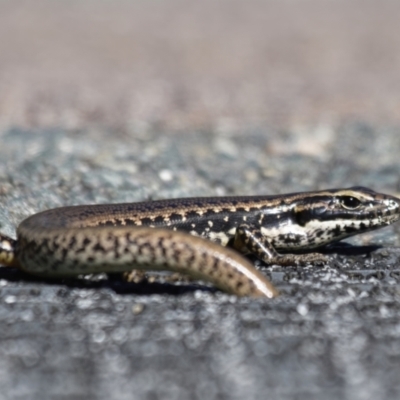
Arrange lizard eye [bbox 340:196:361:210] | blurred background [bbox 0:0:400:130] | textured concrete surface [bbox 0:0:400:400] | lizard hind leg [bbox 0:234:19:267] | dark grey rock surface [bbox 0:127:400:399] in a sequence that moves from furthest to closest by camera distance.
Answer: blurred background [bbox 0:0:400:130] < lizard eye [bbox 340:196:361:210] < lizard hind leg [bbox 0:234:19:267] < textured concrete surface [bbox 0:0:400:400] < dark grey rock surface [bbox 0:127:400:399]

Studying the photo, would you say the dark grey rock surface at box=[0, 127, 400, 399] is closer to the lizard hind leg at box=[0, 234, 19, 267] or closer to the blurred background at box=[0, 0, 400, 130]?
the lizard hind leg at box=[0, 234, 19, 267]

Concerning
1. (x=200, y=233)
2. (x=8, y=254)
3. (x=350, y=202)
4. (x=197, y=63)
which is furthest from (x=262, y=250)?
(x=197, y=63)

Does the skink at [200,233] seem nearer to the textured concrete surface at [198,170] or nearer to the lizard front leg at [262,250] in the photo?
the lizard front leg at [262,250]

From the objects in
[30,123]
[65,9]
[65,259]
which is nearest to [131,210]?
[65,259]

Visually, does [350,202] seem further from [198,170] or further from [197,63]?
[197,63]

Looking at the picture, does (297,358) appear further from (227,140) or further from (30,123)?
(30,123)

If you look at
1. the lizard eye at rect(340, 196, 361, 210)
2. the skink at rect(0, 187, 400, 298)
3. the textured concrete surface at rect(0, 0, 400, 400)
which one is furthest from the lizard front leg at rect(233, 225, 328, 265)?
the lizard eye at rect(340, 196, 361, 210)

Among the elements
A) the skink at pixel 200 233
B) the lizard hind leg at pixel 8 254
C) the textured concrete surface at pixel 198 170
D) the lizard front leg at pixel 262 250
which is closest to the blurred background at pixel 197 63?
the textured concrete surface at pixel 198 170
